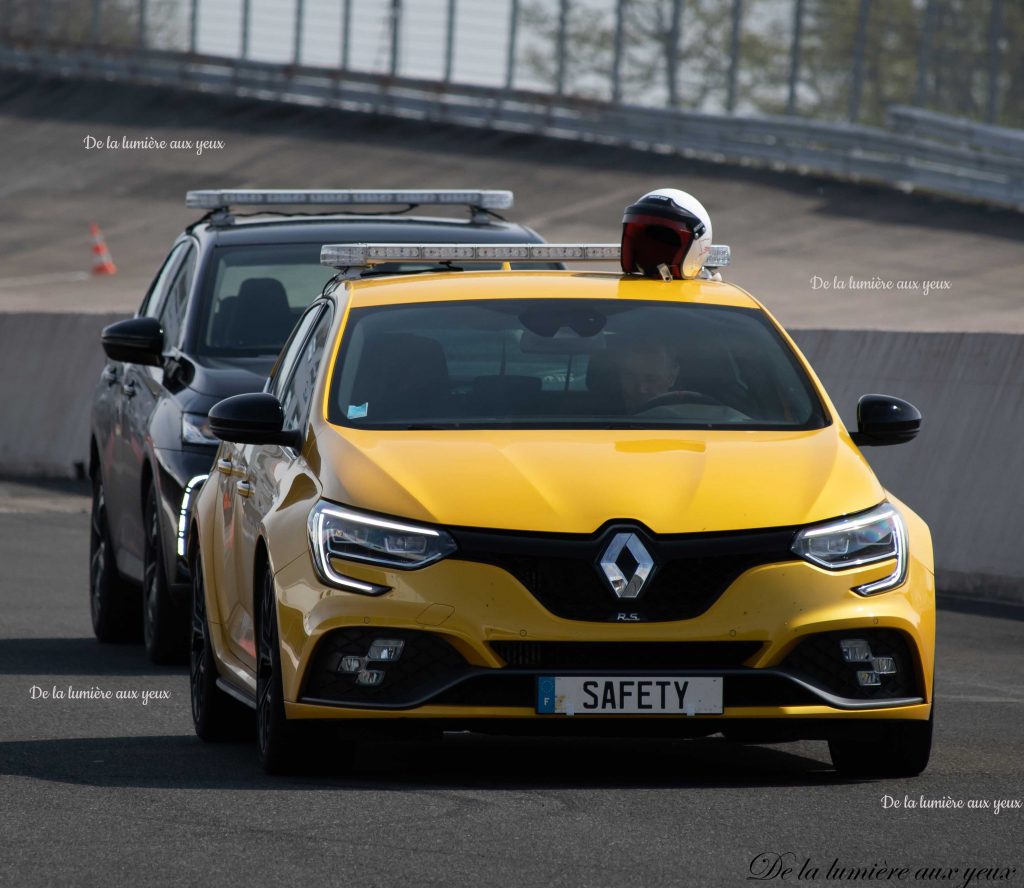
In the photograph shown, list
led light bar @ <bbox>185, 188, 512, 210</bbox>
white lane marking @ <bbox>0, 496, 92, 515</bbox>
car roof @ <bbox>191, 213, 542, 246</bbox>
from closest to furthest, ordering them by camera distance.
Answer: car roof @ <bbox>191, 213, 542, 246</bbox> → led light bar @ <bbox>185, 188, 512, 210</bbox> → white lane marking @ <bbox>0, 496, 92, 515</bbox>

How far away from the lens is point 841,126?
40938 mm

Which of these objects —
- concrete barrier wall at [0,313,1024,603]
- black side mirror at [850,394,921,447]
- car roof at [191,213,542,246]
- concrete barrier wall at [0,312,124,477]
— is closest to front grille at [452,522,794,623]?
black side mirror at [850,394,921,447]

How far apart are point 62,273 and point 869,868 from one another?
1349 inches

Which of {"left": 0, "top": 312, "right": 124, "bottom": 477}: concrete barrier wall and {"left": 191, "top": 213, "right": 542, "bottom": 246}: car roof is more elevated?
{"left": 191, "top": 213, "right": 542, "bottom": 246}: car roof

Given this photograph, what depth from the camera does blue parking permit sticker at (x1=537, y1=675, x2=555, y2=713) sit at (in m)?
7.36

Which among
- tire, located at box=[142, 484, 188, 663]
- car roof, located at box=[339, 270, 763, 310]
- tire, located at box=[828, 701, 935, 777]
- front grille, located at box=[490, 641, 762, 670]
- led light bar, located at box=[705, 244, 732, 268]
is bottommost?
tire, located at box=[142, 484, 188, 663]

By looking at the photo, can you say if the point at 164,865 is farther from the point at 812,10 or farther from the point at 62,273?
the point at 812,10

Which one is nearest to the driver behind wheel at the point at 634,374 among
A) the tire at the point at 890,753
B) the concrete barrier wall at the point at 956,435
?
the tire at the point at 890,753

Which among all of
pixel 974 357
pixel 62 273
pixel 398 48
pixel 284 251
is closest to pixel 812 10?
pixel 398 48

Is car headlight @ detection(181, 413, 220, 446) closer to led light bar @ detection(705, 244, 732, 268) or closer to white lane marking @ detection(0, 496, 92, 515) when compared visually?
led light bar @ detection(705, 244, 732, 268)

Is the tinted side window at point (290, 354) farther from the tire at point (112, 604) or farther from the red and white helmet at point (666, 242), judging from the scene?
the tire at point (112, 604)

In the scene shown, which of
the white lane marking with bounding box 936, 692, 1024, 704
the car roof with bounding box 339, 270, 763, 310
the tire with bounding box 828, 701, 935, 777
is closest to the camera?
the tire with bounding box 828, 701, 935, 777

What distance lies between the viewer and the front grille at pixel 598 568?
7.31m

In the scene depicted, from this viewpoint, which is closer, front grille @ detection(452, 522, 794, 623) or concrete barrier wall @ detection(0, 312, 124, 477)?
front grille @ detection(452, 522, 794, 623)
